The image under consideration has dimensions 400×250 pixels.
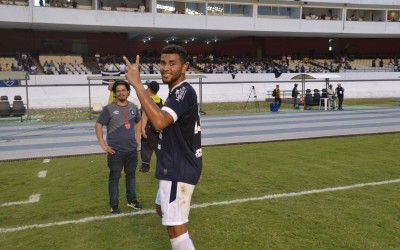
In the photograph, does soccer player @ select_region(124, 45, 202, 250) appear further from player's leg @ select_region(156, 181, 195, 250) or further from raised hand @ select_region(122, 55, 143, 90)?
raised hand @ select_region(122, 55, 143, 90)

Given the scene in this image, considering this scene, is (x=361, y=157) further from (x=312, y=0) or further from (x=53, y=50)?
(x=312, y=0)

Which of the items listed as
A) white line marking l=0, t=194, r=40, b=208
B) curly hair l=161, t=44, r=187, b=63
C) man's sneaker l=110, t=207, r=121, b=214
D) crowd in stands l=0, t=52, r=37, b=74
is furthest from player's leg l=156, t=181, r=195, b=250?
crowd in stands l=0, t=52, r=37, b=74

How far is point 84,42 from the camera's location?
40938 mm

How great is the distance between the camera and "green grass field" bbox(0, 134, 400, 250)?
4.52 metres

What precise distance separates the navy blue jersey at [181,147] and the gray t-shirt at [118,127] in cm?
232

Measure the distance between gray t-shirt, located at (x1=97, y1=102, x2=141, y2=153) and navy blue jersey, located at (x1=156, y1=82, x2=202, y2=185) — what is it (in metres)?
2.32

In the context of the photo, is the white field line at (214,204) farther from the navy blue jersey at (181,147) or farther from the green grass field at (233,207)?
the navy blue jersey at (181,147)

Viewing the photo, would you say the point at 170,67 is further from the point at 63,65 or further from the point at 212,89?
the point at 63,65

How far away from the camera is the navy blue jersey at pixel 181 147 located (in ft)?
10.2

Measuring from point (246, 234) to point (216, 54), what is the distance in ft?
143

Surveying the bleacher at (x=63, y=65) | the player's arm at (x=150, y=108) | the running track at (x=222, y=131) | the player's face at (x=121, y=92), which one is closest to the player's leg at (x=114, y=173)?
the player's face at (x=121, y=92)

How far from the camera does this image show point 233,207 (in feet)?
18.6

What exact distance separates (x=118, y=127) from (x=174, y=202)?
2.61m

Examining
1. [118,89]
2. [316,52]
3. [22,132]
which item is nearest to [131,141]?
[118,89]
